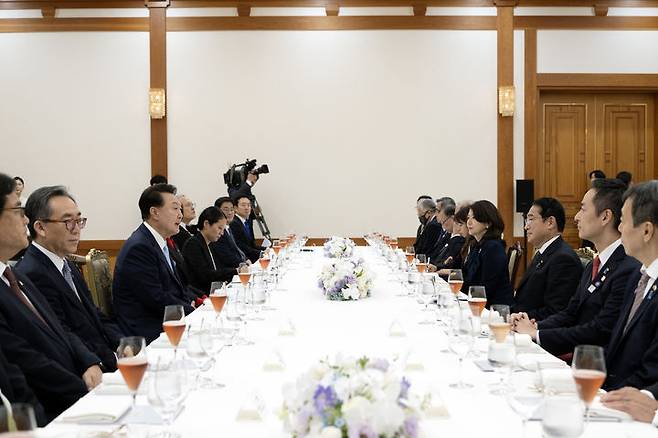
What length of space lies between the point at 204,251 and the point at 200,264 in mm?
141

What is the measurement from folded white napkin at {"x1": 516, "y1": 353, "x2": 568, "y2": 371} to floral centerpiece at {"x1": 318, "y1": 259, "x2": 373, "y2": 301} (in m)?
1.47

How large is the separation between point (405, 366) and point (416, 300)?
1632 mm

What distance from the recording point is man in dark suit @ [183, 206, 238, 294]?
5.89m

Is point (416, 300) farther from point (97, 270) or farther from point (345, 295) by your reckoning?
point (97, 270)

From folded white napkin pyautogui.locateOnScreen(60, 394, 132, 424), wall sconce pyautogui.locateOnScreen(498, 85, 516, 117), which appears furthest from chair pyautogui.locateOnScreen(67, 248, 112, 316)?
wall sconce pyautogui.locateOnScreen(498, 85, 516, 117)

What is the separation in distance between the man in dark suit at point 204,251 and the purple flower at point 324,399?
15.2ft

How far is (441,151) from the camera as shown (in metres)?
9.68

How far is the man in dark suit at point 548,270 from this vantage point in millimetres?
3979

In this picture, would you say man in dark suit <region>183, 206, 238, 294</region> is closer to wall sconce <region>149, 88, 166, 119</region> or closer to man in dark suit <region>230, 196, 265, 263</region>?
man in dark suit <region>230, 196, 265, 263</region>

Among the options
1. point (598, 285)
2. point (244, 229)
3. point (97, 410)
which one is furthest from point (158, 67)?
point (97, 410)

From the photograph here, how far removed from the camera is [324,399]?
4.38ft

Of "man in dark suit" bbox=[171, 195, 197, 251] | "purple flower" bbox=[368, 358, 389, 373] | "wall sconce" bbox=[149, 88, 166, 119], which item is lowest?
"purple flower" bbox=[368, 358, 389, 373]

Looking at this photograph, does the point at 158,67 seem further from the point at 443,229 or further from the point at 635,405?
the point at 635,405

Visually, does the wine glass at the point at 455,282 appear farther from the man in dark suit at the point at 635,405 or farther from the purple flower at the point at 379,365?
the purple flower at the point at 379,365
